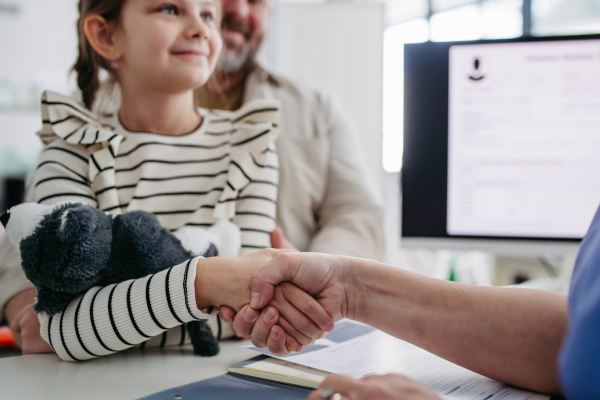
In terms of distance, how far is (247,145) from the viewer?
0.92m

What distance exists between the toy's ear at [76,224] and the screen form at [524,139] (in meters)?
0.71

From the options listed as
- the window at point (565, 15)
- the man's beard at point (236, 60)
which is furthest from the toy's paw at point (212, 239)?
the window at point (565, 15)

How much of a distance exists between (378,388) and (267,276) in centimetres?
26

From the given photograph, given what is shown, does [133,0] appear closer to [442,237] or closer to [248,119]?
[248,119]

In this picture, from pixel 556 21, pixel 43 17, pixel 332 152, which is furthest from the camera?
pixel 556 21

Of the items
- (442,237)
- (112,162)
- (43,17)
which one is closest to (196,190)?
(112,162)

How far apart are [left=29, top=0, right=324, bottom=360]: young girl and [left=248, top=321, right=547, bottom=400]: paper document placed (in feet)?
0.51

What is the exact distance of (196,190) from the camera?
88cm

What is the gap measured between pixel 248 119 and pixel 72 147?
0.33 m

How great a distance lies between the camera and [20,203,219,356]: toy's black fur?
532 mm

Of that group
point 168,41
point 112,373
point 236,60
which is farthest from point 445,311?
point 236,60

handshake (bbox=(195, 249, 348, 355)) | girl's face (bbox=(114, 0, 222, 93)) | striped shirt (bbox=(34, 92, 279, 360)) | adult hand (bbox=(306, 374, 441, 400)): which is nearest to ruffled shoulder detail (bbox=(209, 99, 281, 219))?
striped shirt (bbox=(34, 92, 279, 360))

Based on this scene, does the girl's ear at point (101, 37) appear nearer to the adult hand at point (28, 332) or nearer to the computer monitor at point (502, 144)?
the adult hand at point (28, 332)

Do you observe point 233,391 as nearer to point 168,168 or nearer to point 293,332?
point 293,332
